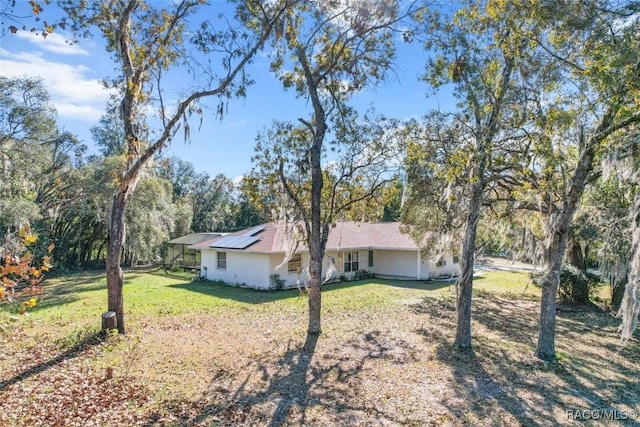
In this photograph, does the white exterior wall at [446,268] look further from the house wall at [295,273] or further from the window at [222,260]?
the window at [222,260]

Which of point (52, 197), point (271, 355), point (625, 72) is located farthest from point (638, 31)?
point (52, 197)

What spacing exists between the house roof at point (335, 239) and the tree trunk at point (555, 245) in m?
9.27

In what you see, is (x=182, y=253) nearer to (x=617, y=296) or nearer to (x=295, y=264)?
(x=295, y=264)

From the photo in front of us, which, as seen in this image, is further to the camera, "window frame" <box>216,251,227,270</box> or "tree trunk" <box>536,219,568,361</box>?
"window frame" <box>216,251,227,270</box>

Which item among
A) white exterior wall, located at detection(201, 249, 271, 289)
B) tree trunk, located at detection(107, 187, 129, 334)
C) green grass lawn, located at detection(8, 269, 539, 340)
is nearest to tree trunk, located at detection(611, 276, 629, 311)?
green grass lawn, located at detection(8, 269, 539, 340)

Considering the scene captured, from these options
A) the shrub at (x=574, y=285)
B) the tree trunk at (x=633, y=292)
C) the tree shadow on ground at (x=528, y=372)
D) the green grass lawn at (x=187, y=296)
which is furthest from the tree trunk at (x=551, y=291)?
the shrub at (x=574, y=285)

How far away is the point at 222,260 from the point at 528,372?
16329mm

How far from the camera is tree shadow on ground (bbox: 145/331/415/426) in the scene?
20.0ft

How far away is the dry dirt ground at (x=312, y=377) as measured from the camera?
6207 millimetres

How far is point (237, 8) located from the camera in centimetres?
1020

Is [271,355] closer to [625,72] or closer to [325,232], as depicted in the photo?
[325,232]

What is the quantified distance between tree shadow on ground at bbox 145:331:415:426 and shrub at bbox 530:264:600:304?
10103mm

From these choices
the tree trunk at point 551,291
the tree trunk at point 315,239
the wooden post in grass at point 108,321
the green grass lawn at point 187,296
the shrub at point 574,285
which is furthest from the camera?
the shrub at point 574,285

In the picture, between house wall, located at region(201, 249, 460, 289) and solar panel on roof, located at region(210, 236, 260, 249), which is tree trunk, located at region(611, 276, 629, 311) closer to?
house wall, located at region(201, 249, 460, 289)
